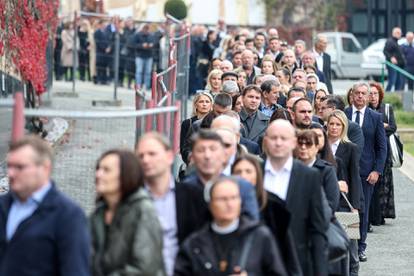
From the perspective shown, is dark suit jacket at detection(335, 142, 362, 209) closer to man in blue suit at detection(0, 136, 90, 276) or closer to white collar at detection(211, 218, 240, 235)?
white collar at detection(211, 218, 240, 235)

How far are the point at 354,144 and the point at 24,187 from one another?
7.21 m

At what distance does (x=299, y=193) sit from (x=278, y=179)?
179 mm

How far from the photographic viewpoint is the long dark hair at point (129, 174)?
28.2 ft

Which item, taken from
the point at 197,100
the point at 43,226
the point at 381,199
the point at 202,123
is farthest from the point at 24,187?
the point at 381,199

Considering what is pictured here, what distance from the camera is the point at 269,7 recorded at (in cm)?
6297

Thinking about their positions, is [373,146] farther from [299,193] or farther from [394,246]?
[299,193]

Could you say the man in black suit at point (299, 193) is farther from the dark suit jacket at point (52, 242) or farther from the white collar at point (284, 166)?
the dark suit jacket at point (52, 242)

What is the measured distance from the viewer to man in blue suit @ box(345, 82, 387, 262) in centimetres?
1769

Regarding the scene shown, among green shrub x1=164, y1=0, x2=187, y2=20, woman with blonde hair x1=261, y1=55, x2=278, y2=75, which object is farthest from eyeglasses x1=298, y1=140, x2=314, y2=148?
green shrub x1=164, y1=0, x2=187, y2=20

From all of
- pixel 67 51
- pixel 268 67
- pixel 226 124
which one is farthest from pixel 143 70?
pixel 226 124

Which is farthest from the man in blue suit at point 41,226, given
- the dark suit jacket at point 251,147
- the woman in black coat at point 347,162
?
the woman in black coat at point 347,162

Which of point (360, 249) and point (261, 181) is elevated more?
point (261, 181)

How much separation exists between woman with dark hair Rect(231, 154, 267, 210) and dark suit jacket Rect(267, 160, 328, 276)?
0.64 m

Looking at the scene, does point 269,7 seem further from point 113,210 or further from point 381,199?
point 113,210
